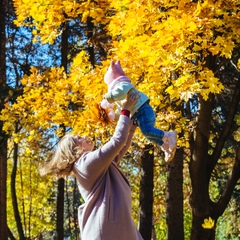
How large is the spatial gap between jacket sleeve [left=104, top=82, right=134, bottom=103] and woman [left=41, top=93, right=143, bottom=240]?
0.05 m

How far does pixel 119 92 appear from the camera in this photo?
3.20 metres

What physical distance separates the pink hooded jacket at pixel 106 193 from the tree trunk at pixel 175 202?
5919 millimetres

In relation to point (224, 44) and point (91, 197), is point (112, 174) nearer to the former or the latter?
point (91, 197)

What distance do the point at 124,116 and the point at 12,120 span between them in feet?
16.7

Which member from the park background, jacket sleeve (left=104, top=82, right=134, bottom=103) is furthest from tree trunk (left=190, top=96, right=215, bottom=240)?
jacket sleeve (left=104, top=82, right=134, bottom=103)

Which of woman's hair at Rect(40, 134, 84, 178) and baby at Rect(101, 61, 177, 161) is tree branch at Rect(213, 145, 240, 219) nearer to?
baby at Rect(101, 61, 177, 161)

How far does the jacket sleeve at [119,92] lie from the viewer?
3197 millimetres

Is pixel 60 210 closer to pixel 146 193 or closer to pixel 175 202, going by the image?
pixel 146 193

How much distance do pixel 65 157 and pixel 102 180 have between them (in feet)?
0.93

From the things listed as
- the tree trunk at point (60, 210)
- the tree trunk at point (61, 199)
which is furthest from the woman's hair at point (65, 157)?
the tree trunk at point (60, 210)

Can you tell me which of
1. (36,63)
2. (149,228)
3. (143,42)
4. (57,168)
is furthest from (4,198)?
(57,168)

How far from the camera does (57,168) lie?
10.6 feet

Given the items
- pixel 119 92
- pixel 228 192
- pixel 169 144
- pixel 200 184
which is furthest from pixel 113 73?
pixel 228 192

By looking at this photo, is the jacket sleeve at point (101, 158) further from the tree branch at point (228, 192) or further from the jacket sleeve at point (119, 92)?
the tree branch at point (228, 192)
